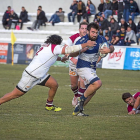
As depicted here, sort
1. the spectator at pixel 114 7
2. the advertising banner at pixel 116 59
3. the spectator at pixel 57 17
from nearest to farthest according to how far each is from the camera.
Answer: the advertising banner at pixel 116 59 → the spectator at pixel 114 7 → the spectator at pixel 57 17

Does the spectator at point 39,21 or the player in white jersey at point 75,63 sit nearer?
the player in white jersey at point 75,63

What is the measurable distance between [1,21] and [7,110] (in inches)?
1032

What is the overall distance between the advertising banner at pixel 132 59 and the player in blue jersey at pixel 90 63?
14718 millimetres

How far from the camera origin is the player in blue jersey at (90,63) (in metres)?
8.48

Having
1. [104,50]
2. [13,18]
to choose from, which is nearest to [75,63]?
[104,50]

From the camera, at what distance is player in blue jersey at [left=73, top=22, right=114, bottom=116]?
8477 millimetres

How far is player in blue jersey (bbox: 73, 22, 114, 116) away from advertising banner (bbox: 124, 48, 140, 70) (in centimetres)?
1472

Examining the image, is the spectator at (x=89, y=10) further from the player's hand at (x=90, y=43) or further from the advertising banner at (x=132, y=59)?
the player's hand at (x=90, y=43)

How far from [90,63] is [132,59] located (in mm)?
14930

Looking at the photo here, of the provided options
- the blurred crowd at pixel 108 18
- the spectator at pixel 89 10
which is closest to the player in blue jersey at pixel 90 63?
the blurred crowd at pixel 108 18

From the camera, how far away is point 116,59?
2398cm

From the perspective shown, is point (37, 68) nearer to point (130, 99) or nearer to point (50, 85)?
point (50, 85)

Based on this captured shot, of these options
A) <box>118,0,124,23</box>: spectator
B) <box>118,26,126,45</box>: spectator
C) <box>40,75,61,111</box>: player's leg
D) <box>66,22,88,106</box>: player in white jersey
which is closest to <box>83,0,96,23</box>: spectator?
<box>118,0,124,23</box>: spectator

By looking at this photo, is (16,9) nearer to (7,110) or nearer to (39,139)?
(7,110)
